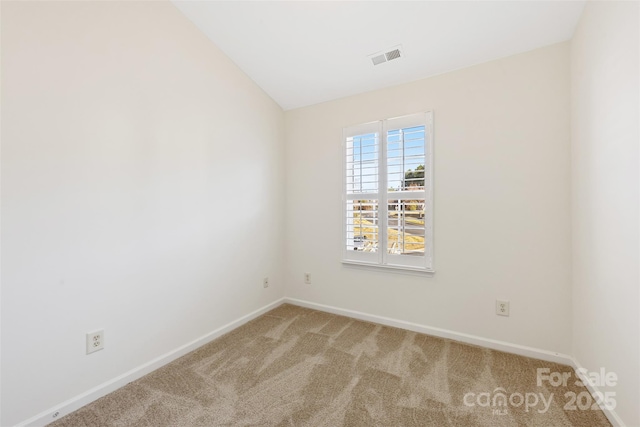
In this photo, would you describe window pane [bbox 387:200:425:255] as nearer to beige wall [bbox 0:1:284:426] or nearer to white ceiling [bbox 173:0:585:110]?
white ceiling [bbox 173:0:585:110]

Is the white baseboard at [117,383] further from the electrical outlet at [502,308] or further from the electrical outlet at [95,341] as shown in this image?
the electrical outlet at [502,308]

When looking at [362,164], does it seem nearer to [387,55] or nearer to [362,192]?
[362,192]

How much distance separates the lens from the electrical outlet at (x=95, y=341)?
62.6 inches

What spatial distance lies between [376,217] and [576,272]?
1463 millimetres

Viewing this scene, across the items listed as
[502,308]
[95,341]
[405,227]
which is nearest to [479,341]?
[502,308]

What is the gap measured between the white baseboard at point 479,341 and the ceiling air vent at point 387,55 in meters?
2.28

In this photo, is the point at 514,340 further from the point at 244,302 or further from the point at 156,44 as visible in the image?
the point at 156,44

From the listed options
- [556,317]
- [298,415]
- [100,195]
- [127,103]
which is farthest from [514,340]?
[127,103]

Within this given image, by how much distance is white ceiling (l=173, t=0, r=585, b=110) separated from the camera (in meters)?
1.78

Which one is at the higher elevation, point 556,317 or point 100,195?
point 100,195

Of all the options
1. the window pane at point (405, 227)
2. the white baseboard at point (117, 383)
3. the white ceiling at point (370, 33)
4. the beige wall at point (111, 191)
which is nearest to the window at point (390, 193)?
the window pane at point (405, 227)

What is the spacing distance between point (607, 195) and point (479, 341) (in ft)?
4.45

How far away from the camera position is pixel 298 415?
147 cm

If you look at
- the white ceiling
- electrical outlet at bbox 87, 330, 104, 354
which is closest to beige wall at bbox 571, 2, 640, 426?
the white ceiling
